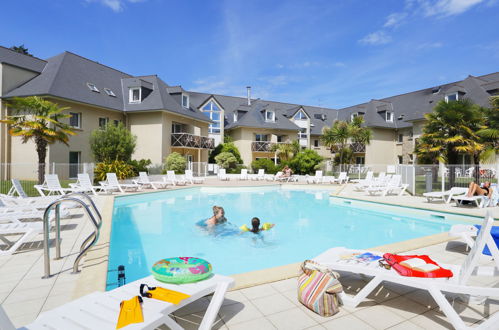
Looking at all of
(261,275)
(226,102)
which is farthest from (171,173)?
(226,102)

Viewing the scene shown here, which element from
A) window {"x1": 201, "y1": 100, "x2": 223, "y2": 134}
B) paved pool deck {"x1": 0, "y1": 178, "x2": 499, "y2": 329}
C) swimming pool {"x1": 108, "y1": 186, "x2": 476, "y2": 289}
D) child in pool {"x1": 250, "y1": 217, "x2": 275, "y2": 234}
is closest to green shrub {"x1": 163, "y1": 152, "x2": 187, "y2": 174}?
swimming pool {"x1": 108, "y1": 186, "x2": 476, "y2": 289}

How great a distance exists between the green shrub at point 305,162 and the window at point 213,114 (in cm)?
987

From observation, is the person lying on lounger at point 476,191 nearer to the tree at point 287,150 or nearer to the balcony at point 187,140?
the balcony at point 187,140

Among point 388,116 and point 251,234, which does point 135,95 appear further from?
point 388,116

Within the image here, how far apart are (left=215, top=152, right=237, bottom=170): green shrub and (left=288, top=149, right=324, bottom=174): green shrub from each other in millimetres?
6044

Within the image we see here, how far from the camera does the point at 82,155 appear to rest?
21.9 meters

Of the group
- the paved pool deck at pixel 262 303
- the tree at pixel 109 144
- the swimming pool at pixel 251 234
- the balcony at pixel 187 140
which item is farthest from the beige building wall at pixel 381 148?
the paved pool deck at pixel 262 303

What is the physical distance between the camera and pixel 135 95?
25859mm

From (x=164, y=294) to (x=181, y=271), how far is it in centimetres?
35

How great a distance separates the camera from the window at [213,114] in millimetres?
33719

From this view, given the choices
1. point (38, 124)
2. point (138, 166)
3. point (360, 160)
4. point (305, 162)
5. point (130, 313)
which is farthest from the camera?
point (360, 160)

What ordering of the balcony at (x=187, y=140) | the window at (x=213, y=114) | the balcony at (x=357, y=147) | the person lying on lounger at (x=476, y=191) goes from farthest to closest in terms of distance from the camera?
the balcony at (x=357, y=147)
the window at (x=213, y=114)
the balcony at (x=187, y=140)
the person lying on lounger at (x=476, y=191)

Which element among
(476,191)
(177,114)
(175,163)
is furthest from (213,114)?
(476,191)

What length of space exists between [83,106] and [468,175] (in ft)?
78.3
